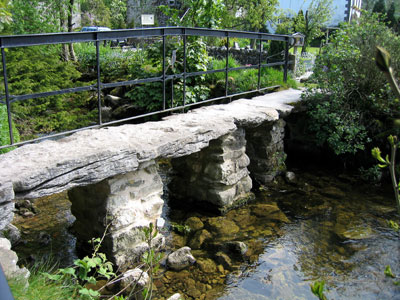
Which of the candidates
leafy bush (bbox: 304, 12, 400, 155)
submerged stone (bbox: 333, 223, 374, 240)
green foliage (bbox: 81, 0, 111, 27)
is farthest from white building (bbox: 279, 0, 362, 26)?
submerged stone (bbox: 333, 223, 374, 240)

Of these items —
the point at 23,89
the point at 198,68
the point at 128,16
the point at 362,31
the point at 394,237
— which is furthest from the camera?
the point at 128,16

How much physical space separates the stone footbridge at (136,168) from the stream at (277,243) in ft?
1.43

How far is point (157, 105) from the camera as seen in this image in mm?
9125

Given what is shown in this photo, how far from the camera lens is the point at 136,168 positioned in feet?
13.9

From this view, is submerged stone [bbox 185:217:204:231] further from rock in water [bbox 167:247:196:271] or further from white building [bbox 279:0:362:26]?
white building [bbox 279:0:362:26]

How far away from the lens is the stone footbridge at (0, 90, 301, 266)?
3.60 metres

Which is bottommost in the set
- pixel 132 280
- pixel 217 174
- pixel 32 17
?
pixel 132 280

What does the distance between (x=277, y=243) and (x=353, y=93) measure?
11.5 feet

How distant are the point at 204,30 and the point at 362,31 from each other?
3098 mm

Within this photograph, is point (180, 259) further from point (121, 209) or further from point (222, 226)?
point (222, 226)

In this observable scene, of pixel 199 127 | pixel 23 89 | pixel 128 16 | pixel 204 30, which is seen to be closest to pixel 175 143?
pixel 199 127

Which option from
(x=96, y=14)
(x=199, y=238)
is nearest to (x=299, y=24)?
(x=96, y=14)

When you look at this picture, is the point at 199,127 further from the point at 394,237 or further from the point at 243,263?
the point at 394,237

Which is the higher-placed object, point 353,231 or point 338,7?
point 338,7
